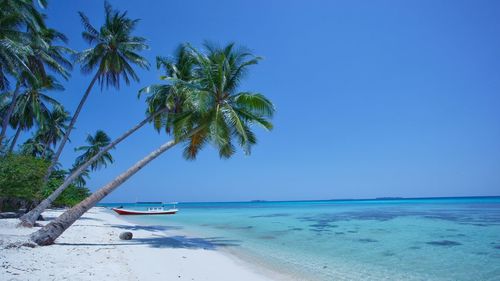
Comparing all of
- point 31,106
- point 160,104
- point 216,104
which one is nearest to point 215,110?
point 216,104

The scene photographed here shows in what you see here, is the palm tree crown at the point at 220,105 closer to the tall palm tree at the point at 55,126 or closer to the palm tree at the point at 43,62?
the palm tree at the point at 43,62

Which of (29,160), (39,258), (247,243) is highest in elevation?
(29,160)

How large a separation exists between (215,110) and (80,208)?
5.93 m

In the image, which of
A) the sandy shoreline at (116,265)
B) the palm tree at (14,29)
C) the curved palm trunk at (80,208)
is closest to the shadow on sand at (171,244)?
the curved palm trunk at (80,208)

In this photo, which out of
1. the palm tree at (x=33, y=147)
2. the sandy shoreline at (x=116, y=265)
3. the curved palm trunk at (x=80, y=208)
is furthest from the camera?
the palm tree at (x=33, y=147)

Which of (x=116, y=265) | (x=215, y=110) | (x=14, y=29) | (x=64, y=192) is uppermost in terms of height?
(x=14, y=29)

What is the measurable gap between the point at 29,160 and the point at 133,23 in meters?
10.0

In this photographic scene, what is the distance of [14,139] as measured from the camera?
2486 centimetres

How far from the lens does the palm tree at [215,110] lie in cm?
1200

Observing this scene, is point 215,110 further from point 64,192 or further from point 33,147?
point 33,147

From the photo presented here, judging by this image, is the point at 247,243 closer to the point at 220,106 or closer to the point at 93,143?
the point at 220,106

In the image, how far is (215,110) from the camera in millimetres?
12594

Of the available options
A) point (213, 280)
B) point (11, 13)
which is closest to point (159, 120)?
point (11, 13)

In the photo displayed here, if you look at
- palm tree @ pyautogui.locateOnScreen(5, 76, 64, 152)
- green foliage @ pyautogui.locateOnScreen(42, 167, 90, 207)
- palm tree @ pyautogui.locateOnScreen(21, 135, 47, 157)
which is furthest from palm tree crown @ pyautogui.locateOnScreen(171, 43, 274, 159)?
palm tree @ pyautogui.locateOnScreen(21, 135, 47, 157)
